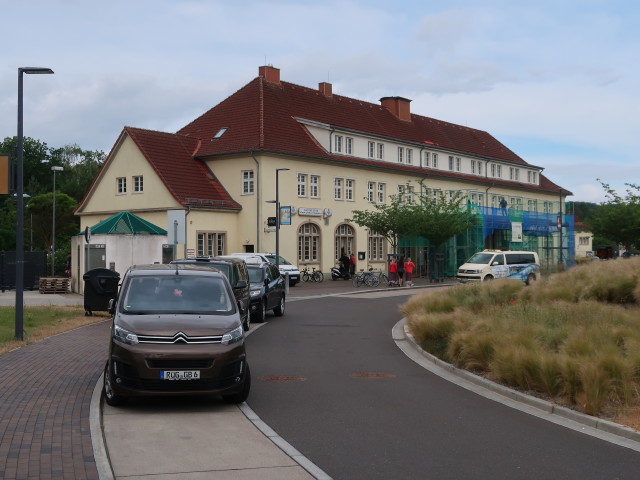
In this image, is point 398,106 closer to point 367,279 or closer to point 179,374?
point 367,279

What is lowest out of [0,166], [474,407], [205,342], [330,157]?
[474,407]

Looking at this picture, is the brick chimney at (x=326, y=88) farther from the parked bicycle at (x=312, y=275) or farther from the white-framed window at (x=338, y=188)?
the parked bicycle at (x=312, y=275)

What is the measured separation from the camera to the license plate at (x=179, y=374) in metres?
9.82

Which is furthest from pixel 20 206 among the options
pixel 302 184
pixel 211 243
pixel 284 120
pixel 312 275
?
pixel 284 120

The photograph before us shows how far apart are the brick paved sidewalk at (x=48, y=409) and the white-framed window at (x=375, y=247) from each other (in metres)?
40.4

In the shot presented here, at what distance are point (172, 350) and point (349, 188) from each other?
45.6 meters

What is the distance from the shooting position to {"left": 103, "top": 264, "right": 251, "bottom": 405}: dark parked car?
984 cm

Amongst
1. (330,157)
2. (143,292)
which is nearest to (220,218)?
(330,157)

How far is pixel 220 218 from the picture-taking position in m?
48.0

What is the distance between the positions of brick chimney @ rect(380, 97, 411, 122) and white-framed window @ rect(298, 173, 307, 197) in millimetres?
17255

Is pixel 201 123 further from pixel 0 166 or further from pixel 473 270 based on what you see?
pixel 0 166

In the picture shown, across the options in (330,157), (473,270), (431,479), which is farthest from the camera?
(330,157)

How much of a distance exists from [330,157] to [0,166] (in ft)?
119

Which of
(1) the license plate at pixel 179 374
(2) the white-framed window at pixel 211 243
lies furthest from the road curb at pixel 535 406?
(2) the white-framed window at pixel 211 243
